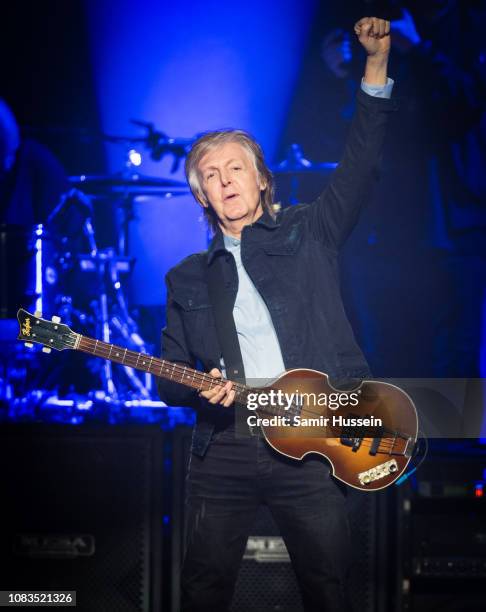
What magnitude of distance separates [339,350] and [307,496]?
1.75 ft

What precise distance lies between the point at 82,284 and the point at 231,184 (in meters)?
2.20

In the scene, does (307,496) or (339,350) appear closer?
(307,496)

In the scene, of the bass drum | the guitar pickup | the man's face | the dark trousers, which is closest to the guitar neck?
the dark trousers

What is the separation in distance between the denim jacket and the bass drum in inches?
79.1

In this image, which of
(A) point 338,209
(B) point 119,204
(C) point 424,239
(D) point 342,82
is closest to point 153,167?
(B) point 119,204

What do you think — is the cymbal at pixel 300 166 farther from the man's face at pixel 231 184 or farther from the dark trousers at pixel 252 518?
the dark trousers at pixel 252 518

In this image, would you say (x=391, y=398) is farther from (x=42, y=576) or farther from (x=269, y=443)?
(x=42, y=576)

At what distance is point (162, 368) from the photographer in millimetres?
2621

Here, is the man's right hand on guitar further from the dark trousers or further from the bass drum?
the bass drum

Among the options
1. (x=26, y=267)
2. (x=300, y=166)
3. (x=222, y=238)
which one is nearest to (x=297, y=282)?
(x=222, y=238)

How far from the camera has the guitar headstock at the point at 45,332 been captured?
267 cm

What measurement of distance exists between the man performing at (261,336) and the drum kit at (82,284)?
1799 mm

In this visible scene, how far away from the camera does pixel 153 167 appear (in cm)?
486

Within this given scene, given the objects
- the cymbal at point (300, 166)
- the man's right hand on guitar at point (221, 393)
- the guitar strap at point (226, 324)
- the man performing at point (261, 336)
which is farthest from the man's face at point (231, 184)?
the cymbal at point (300, 166)
